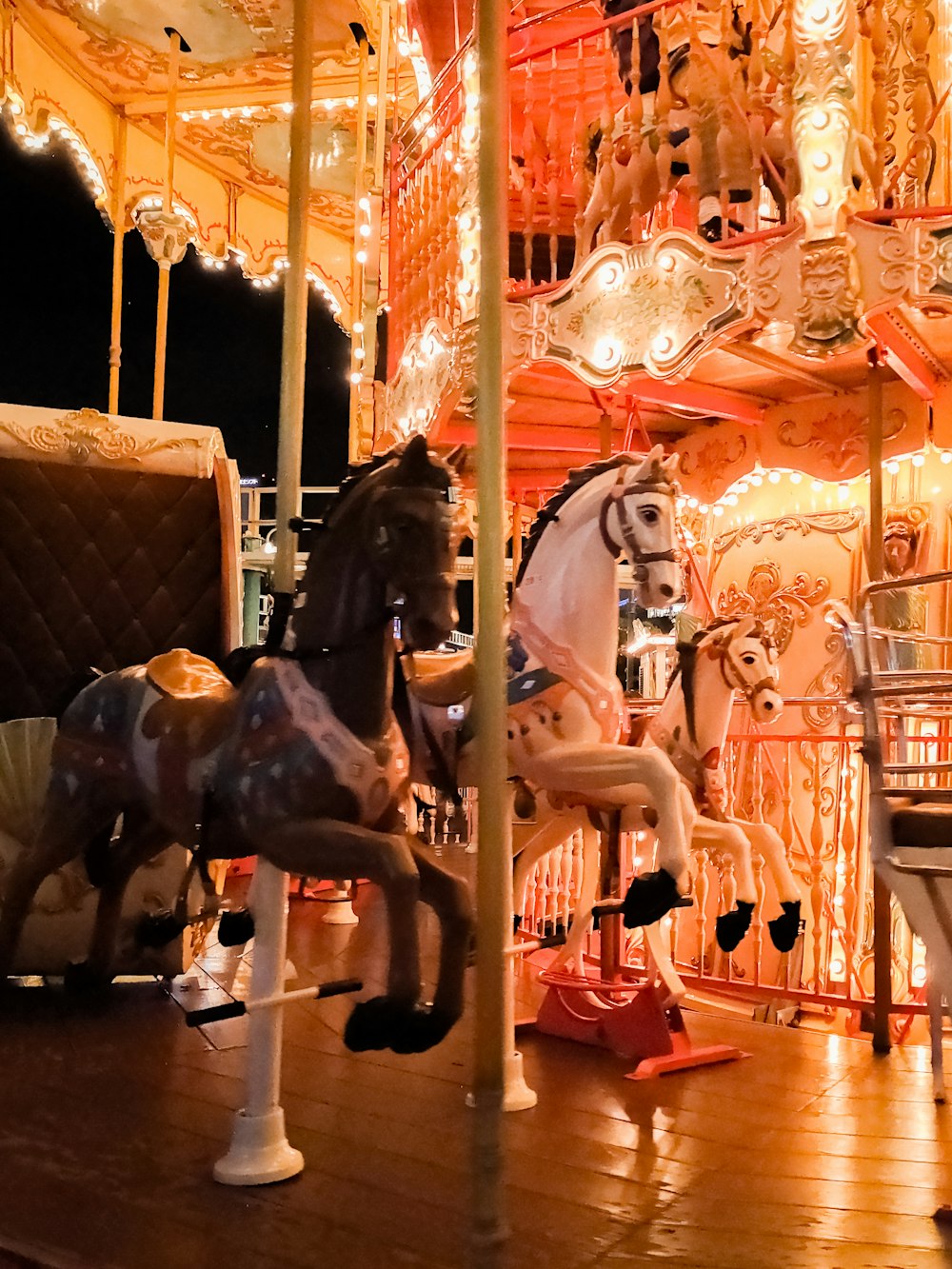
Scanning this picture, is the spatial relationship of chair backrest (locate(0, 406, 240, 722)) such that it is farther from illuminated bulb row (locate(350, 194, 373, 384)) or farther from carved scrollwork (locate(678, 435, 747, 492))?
carved scrollwork (locate(678, 435, 747, 492))

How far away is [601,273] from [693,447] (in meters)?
2.33

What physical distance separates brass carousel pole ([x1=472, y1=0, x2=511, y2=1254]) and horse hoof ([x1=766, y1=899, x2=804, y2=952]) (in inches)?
92.1

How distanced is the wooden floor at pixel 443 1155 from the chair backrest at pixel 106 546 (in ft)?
4.27

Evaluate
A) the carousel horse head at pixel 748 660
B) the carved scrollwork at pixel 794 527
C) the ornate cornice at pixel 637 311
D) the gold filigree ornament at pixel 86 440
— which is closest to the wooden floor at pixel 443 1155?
the carousel horse head at pixel 748 660

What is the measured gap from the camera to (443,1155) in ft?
8.46

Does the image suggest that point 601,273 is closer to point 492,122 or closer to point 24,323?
point 492,122

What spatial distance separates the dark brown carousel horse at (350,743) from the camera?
2006 mm

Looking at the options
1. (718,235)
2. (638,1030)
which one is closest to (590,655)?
(638,1030)

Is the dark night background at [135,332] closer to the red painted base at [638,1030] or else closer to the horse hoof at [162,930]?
the red painted base at [638,1030]

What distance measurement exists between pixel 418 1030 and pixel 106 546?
111 inches

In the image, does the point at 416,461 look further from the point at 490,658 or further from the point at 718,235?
the point at 718,235

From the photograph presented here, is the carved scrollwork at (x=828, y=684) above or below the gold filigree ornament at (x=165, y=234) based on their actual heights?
below

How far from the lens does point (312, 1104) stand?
9.61ft

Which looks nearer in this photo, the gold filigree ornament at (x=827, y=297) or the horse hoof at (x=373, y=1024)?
the horse hoof at (x=373, y=1024)
